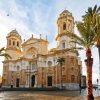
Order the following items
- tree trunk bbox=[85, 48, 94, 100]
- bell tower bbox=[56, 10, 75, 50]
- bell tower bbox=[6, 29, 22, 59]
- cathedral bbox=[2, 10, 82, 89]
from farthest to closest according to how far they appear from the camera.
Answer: bell tower bbox=[6, 29, 22, 59]
bell tower bbox=[56, 10, 75, 50]
cathedral bbox=[2, 10, 82, 89]
tree trunk bbox=[85, 48, 94, 100]

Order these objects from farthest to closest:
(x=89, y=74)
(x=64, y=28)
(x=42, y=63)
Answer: (x=42, y=63), (x=64, y=28), (x=89, y=74)

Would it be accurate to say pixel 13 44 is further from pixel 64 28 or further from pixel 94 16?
pixel 94 16

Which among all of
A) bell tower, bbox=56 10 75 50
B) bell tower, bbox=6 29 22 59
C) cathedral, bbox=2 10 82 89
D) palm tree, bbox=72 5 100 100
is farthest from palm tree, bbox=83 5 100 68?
bell tower, bbox=6 29 22 59

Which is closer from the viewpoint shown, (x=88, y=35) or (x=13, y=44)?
(x=88, y=35)

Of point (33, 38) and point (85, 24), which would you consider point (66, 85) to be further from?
point (85, 24)

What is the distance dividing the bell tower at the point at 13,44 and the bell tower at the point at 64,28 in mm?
19104

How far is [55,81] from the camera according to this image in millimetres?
68562

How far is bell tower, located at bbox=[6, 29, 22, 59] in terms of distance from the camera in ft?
269

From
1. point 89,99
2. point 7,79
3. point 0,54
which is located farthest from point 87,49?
point 7,79

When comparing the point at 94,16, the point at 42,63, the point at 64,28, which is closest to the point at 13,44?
the point at 42,63

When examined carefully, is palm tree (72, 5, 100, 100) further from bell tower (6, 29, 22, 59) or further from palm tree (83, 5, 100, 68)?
bell tower (6, 29, 22, 59)

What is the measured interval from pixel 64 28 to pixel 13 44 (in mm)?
22690

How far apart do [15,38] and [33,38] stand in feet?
30.4

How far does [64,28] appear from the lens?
70.1m
